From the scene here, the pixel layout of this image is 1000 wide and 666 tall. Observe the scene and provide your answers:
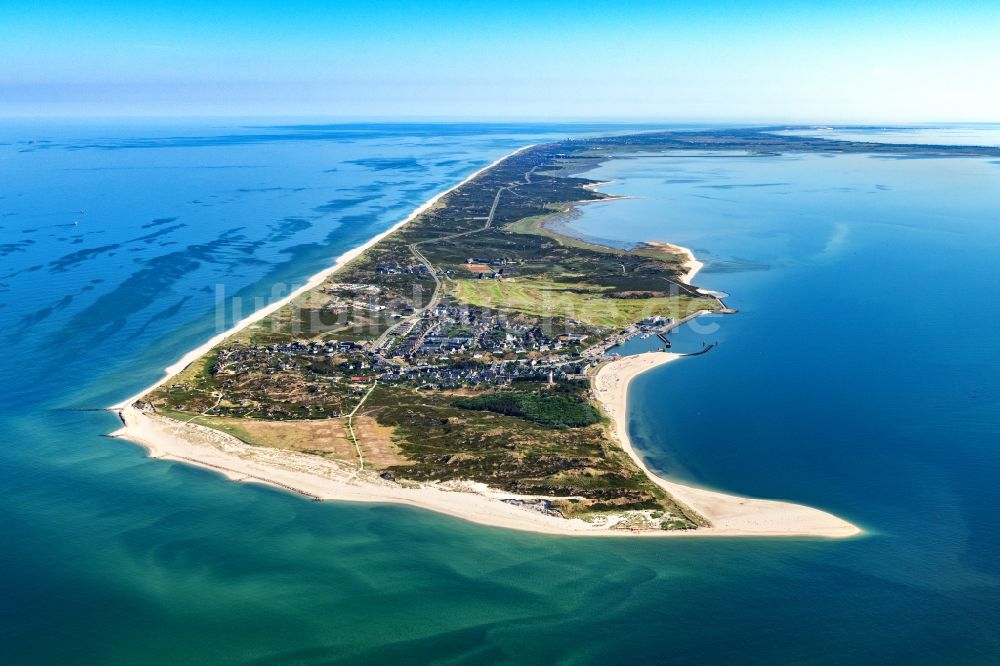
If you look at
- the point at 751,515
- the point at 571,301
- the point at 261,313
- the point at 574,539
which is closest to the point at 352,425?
the point at 574,539

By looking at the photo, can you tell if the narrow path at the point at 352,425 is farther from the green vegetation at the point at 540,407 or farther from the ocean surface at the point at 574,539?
the green vegetation at the point at 540,407

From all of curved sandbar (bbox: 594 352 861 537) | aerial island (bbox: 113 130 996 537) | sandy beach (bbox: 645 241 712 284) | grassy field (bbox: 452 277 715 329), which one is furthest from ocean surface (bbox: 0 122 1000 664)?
sandy beach (bbox: 645 241 712 284)

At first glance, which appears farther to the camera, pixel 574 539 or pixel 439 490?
pixel 439 490

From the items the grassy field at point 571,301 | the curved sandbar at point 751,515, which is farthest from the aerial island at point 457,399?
Answer: the grassy field at point 571,301

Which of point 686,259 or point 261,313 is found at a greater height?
point 686,259

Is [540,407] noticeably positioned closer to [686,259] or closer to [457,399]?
[457,399]

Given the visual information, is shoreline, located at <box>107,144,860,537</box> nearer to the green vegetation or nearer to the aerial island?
the aerial island
